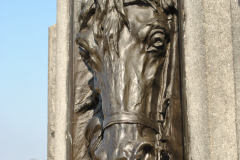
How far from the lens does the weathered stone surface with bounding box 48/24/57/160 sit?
318 cm

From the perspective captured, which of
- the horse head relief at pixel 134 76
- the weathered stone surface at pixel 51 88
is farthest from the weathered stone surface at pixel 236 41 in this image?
the weathered stone surface at pixel 51 88

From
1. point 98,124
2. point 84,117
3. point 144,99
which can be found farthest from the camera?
point 84,117

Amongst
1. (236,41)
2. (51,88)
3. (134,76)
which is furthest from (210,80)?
(51,88)

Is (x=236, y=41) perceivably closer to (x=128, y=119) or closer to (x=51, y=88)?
(x=128, y=119)

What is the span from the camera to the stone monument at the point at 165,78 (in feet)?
7.52

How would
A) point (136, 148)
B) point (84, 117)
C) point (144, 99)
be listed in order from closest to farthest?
point (136, 148) → point (144, 99) → point (84, 117)

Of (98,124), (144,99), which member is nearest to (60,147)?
(98,124)

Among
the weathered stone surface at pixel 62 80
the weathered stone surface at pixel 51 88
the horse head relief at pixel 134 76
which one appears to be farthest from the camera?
the weathered stone surface at pixel 51 88

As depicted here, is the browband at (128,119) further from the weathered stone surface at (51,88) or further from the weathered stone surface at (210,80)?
the weathered stone surface at (51,88)

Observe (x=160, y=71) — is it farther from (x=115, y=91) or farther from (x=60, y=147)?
(x=60, y=147)

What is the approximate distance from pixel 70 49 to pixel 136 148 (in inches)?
39.8

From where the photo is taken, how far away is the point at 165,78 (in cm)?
249

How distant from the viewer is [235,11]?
2.41 m

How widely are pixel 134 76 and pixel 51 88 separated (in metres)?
1.08
